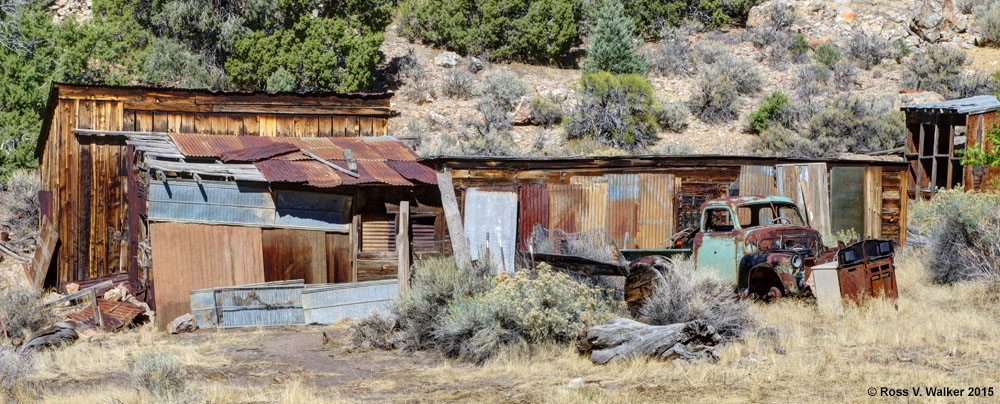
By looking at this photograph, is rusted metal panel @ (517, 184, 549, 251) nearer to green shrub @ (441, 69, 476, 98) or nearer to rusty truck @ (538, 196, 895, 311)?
rusty truck @ (538, 196, 895, 311)

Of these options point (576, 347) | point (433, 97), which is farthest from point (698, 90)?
point (576, 347)

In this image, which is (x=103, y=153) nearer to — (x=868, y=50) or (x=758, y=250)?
(x=758, y=250)

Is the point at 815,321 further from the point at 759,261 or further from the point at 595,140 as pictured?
the point at 595,140

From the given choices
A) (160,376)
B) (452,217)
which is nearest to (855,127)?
(452,217)

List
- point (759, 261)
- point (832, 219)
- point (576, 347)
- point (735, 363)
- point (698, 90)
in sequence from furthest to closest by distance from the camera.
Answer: point (698, 90) < point (832, 219) < point (759, 261) < point (576, 347) < point (735, 363)

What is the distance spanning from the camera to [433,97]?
33594 mm

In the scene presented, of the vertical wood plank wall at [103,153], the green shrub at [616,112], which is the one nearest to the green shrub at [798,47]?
the green shrub at [616,112]

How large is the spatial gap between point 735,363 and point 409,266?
7.72 m

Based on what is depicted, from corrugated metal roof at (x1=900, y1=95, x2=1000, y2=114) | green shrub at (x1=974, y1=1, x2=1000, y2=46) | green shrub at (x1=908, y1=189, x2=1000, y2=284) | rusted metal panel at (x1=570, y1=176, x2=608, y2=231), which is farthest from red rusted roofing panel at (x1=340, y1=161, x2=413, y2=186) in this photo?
green shrub at (x1=974, y1=1, x2=1000, y2=46)

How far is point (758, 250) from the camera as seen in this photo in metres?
12.2

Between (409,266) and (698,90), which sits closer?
(409,266)

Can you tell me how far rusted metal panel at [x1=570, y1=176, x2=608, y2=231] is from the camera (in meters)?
16.6

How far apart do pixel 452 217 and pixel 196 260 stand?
4484 millimetres

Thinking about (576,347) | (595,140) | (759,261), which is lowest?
(576,347)
